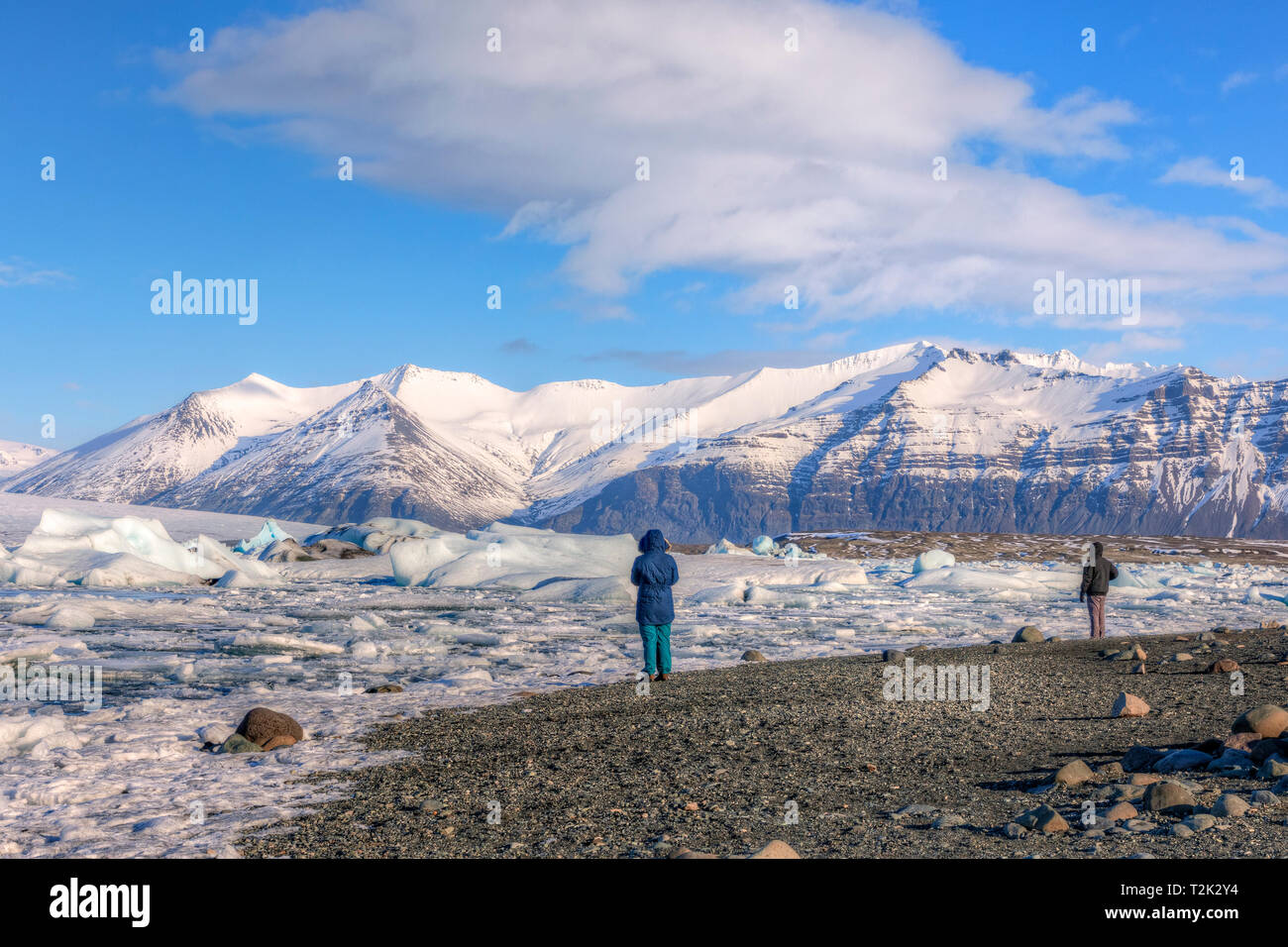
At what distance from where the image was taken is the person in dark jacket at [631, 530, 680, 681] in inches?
653

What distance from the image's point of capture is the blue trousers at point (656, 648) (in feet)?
54.3

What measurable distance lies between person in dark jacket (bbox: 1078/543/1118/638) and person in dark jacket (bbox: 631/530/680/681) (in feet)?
38.2

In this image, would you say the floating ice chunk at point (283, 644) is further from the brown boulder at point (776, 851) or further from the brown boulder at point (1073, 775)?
the brown boulder at point (776, 851)

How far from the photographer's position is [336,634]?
22453mm

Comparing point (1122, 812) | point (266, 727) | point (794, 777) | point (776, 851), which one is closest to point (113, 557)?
point (266, 727)

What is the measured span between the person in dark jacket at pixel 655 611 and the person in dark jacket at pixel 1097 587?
11.6 meters

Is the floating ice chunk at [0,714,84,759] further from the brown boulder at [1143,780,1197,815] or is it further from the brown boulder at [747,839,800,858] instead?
the brown boulder at [1143,780,1197,815]

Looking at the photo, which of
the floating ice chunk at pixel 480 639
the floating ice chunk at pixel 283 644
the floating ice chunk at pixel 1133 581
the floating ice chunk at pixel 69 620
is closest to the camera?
the floating ice chunk at pixel 283 644

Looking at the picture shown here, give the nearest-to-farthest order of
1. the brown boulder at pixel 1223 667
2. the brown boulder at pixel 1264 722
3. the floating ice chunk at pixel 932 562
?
the brown boulder at pixel 1264 722 < the brown boulder at pixel 1223 667 < the floating ice chunk at pixel 932 562

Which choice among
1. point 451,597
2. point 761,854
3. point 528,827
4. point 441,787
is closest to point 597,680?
point 441,787

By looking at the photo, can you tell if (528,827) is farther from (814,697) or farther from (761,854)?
(814,697)

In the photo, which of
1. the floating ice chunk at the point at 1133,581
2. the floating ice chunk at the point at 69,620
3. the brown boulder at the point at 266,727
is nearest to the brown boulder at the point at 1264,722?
the brown boulder at the point at 266,727

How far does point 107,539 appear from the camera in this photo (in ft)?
133

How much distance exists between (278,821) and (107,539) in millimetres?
38337
